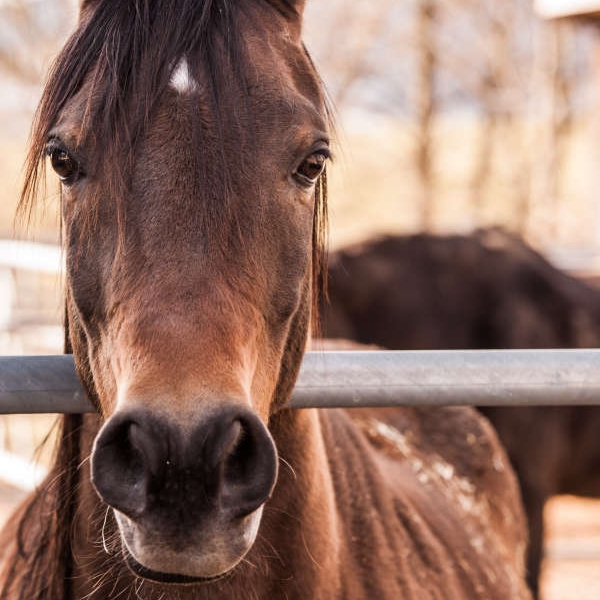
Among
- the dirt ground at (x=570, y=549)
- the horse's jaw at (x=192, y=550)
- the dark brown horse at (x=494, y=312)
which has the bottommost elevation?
the dirt ground at (x=570, y=549)

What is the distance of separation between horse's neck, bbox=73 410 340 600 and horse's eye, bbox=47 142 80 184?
0.48 m

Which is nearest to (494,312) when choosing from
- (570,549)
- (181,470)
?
(570,549)

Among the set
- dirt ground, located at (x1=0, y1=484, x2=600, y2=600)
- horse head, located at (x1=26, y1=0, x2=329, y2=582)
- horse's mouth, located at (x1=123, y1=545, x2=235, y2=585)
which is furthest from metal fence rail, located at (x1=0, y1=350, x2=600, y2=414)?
dirt ground, located at (x1=0, y1=484, x2=600, y2=600)

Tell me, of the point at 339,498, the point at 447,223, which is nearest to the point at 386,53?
the point at 447,223

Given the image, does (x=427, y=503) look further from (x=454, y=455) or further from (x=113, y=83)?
(x=113, y=83)

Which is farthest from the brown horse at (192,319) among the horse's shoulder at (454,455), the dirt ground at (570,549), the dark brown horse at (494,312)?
the dirt ground at (570,549)

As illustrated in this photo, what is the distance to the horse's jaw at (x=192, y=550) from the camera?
120 centimetres

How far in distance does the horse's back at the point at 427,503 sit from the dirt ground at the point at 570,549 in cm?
226

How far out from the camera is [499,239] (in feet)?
19.1

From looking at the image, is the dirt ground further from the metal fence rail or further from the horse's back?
the metal fence rail

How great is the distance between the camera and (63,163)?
152cm

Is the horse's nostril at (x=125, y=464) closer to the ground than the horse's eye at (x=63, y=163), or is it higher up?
closer to the ground

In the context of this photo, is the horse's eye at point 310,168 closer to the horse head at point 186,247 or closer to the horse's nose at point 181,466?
the horse head at point 186,247

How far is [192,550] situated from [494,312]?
4579mm
